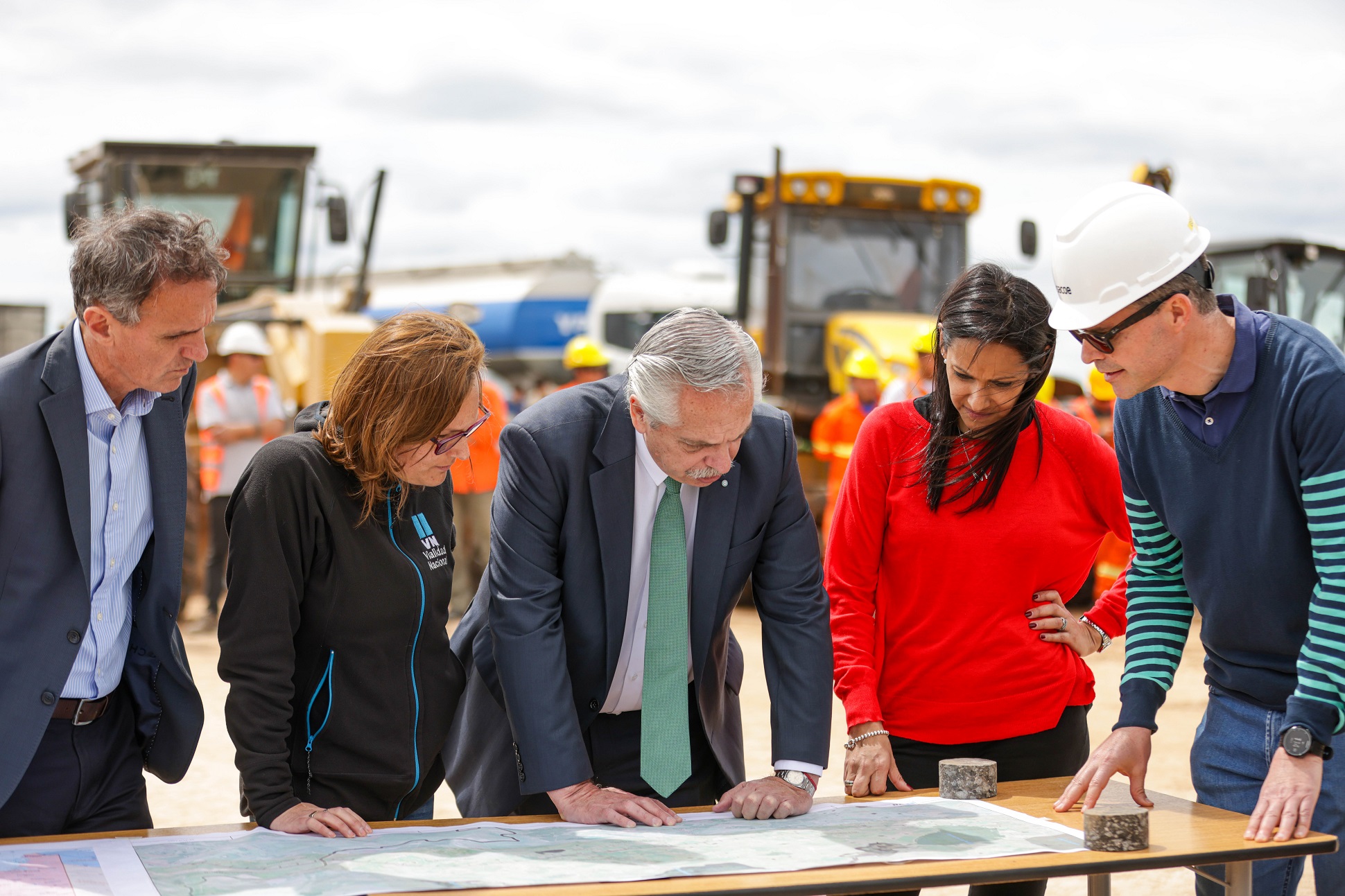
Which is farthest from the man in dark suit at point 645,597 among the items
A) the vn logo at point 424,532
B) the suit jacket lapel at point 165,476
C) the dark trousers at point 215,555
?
the dark trousers at point 215,555

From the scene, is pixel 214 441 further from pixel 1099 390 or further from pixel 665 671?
pixel 1099 390

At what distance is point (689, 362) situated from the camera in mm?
2020

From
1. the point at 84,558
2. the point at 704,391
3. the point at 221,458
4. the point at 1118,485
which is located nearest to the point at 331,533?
the point at 84,558

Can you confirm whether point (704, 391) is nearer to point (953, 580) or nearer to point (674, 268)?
point (953, 580)

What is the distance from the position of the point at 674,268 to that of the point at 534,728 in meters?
16.7

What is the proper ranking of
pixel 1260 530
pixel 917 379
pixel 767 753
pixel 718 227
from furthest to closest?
pixel 718 227 < pixel 917 379 < pixel 767 753 < pixel 1260 530

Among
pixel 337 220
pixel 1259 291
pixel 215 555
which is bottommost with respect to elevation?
pixel 215 555

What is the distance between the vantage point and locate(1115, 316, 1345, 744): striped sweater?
195 cm

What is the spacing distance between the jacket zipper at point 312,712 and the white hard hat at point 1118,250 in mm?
1295

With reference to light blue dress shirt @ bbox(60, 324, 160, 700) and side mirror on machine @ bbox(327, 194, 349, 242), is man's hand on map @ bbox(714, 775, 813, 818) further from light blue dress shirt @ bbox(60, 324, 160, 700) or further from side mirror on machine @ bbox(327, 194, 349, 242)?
side mirror on machine @ bbox(327, 194, 349, 242)

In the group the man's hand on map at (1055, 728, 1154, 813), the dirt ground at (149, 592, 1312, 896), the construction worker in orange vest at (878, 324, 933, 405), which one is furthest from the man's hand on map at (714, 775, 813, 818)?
the construction worker in orange vest at (878, 324, 933, 405)

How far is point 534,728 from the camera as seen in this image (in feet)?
6.91

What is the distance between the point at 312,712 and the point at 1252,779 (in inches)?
60.3

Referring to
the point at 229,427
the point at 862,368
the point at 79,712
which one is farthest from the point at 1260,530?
the point at 229,427
